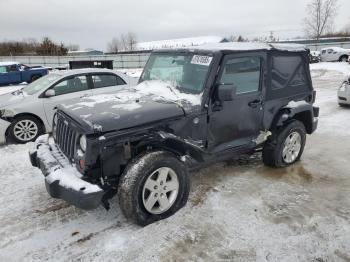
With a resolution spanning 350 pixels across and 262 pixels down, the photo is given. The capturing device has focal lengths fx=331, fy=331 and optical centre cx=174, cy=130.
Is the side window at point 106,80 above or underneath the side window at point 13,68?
underneath

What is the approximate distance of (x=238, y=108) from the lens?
4.44 m

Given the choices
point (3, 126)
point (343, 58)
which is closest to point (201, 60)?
point (3, 126)

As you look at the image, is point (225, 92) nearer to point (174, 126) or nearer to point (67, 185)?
point (174, 126)

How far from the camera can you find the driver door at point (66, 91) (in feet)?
23.8

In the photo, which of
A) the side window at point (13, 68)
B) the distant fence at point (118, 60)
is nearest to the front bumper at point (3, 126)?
the side window at point (13, 68)

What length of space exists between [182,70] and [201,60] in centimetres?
32

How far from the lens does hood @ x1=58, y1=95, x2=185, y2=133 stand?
3.37 meters

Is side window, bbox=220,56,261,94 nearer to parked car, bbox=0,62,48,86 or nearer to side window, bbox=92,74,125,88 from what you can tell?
side window, bbox=92,74,125,88

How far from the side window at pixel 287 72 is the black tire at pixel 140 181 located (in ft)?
7.07

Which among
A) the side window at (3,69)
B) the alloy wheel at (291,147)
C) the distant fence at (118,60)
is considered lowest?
the alloy wheel at (291,147)

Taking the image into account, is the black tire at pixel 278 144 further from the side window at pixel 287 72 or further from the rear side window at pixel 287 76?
the side window at pixel 287 72

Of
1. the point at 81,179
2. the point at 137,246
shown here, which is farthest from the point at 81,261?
the point at 81,179

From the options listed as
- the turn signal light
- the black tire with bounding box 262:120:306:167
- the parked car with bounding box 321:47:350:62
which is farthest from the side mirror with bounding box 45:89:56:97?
the parked car with bounding box 321:47:350:62

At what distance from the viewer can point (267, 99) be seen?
4.82m
